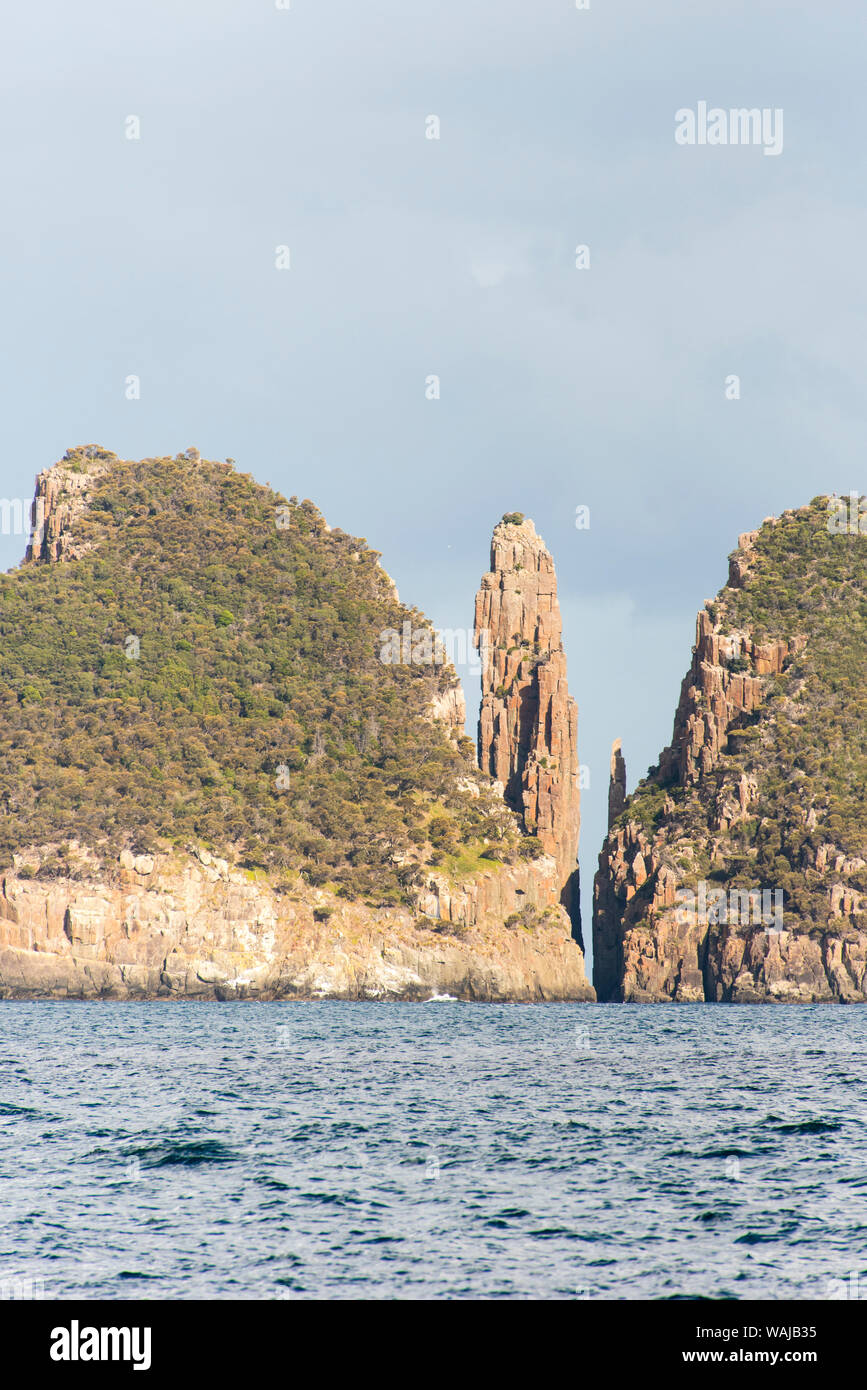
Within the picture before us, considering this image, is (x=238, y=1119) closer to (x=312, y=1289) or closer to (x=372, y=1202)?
(x=372, y=1202)

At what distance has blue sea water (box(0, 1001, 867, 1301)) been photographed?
2634 centimetres

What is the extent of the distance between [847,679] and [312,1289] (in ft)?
560

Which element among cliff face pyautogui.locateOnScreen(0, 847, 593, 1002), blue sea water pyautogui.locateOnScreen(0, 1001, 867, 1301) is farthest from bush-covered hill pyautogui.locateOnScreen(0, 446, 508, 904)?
blue sea water pyautogui.locateOnScreen(0, 1001, 867, 1301)

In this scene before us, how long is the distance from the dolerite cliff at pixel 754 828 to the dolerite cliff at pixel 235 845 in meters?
11.8

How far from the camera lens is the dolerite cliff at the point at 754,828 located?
157875 millimetres

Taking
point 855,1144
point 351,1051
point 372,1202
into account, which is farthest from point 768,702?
point 372,1202

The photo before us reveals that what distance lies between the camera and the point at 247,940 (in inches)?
5969

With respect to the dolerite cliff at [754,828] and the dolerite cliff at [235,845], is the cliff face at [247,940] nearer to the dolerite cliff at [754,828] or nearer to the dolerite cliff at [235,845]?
the dolerite cliff at [235,845]

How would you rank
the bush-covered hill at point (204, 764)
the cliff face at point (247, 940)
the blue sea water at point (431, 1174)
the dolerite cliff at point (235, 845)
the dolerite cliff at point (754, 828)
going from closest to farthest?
the blue sea water at point (431, 1174)
the cliff face at point (247, 940)
the dolerite cliff at point (235, 845)
the dolerite cliff at point (754, 828)
the bush-covered hill at point (204, 764)

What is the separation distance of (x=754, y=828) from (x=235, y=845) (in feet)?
218

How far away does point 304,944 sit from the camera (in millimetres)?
154500

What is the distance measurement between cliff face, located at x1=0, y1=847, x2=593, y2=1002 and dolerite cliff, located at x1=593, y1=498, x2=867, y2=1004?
42.4ft

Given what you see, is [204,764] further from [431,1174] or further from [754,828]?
[431,1174]

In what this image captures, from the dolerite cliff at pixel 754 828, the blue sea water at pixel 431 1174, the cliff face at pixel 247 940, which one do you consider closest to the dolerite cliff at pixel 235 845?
the cliff face at pixel 247 940
